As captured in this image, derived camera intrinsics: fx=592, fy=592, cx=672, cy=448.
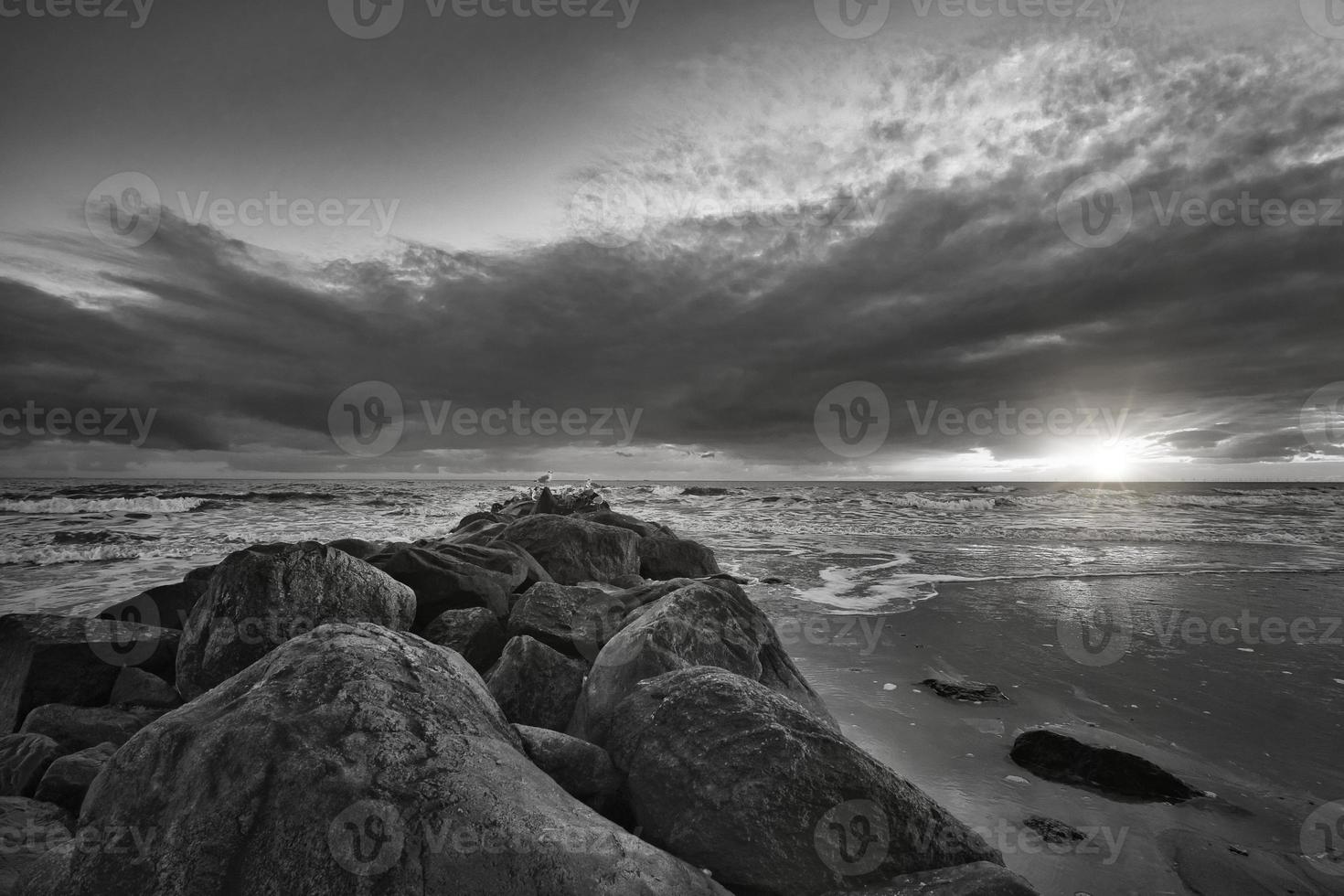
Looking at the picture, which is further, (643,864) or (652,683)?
(652,683)

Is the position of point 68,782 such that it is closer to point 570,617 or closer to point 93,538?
point 570,617

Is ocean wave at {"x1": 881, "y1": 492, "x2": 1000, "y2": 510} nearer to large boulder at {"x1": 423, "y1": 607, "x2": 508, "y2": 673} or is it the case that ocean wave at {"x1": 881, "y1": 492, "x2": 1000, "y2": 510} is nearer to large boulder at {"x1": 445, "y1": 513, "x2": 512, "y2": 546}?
large boulder at {"x1": 445, "y1": 513, "x2": 512, "y2": 546}

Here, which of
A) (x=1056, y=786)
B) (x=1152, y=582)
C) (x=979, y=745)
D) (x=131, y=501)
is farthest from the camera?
(x=131, y=501)

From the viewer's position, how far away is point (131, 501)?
27.9 m

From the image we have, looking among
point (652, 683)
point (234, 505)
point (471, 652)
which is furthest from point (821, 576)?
point (234, 505)

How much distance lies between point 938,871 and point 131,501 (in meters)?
36.8

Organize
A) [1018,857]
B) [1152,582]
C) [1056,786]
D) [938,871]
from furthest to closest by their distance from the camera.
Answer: [1152,582]
[1056,786]
[1018,857]
[938,871]

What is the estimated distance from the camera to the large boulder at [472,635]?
5.32 m

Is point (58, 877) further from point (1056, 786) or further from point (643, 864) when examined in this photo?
point (1056, 786)

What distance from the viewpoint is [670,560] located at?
1047 cm

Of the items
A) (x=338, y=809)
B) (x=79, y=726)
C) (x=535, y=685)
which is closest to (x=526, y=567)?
(x=535, y=685)

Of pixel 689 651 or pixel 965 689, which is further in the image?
pixel 965 689

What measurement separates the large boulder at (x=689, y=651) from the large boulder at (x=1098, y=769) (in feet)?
4.73

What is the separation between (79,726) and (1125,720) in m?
7.92
